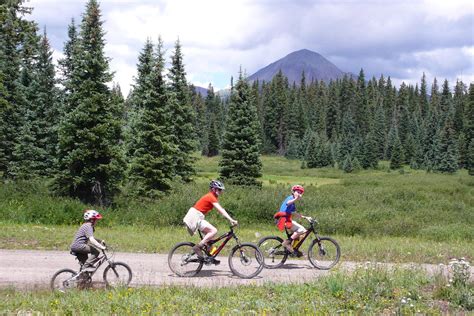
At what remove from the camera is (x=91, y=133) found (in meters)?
23.8

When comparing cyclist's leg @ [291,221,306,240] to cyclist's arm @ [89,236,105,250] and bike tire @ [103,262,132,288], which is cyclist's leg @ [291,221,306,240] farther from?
cyclist's arm @ [89,236,105,250]

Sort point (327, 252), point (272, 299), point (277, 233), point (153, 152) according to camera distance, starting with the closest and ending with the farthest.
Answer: point (272, 299), point (327, 252), point (277, 233), point (153, 152)

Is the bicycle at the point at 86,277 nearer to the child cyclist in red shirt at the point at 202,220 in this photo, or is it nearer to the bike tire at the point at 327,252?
the child cyclist in red shirt at the point at 202,220

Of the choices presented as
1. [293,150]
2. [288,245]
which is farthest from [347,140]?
[288,245]

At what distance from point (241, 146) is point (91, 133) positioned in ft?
53.3

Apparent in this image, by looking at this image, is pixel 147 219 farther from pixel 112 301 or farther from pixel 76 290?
pixel 112 301

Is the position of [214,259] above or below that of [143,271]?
above

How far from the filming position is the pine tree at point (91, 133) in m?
24.0

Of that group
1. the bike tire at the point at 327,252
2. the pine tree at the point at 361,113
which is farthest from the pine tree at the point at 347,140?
the bike tire at the point at 327,252

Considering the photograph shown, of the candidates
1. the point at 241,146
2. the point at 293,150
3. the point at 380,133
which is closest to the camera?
the point at 241,146

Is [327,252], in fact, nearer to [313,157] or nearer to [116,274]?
[116,274]

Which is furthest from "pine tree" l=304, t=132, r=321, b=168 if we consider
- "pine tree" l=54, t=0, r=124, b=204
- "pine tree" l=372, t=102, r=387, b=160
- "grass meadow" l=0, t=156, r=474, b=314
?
"pine tree" l=54, t=0, r=124, b=204

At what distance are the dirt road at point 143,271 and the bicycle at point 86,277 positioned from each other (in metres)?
0.27

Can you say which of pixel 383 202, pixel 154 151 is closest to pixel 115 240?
pixel 154 151
